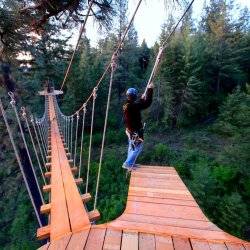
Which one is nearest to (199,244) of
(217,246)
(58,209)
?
(217,246)

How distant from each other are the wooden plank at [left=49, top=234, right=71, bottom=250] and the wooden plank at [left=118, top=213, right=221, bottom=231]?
43 cm

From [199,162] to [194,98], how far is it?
5908 mm

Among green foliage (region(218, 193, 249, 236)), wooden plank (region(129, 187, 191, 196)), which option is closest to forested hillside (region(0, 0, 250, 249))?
green foliage (region(218, 193, 249, 236))

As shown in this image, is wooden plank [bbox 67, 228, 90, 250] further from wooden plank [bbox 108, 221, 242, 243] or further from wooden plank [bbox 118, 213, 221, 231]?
wooden plank [bbox 118, 213, 221, 231]

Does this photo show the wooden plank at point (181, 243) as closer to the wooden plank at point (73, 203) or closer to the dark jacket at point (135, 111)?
the wooden plank at point (73, 203)

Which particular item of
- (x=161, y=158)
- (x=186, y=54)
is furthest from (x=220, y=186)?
(x=186, y=54)

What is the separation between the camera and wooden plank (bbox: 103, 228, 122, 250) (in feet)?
5.71

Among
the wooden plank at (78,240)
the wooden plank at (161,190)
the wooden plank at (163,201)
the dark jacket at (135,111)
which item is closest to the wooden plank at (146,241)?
the wooden plank at (78,240)

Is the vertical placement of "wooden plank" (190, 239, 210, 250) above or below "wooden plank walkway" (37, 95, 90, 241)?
below

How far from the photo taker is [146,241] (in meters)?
1.81

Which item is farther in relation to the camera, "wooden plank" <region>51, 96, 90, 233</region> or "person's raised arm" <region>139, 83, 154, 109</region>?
"person's raised arm" <region>139, 83, 154, 109</region>

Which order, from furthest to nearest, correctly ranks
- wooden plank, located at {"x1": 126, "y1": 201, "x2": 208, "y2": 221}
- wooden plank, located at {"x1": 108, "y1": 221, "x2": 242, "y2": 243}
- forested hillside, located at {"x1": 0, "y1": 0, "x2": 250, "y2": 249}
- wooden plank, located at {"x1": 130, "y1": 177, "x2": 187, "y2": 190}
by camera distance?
forested hillside, located at {"x1": 0, "y1": 0, "x2": 250, "y2": 249}
wooden plank, located at {"x1": 130, "y1": 177, "x2": 187, "y2": 190}
wooden plank, located at {"x1": 126, "y1": 201, "x2": 208, "y2": 221}
wooden plank, located at {"x1": 108, "y1": 221, "x2": 242, "y2": 243}

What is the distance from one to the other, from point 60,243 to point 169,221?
0.77 m

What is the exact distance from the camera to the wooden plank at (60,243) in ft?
5.79
